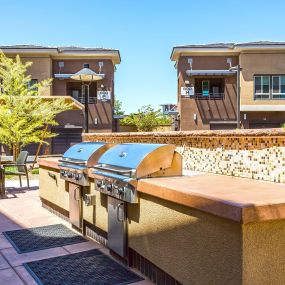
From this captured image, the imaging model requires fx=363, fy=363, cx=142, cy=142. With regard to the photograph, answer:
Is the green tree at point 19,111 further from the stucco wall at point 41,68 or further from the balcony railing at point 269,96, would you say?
the balcony railing at point 269,96

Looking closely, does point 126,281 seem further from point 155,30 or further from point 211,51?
point 211,51

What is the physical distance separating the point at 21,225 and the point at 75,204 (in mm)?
1283

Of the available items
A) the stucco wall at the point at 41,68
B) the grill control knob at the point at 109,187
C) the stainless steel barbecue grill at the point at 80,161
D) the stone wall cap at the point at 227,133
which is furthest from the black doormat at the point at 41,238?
the stucco wall at the point at 41,68

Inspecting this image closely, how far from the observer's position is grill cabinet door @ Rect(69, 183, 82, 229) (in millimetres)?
5145

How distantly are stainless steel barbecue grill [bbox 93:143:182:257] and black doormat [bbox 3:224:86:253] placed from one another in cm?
105

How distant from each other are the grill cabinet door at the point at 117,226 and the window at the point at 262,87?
21956 mm

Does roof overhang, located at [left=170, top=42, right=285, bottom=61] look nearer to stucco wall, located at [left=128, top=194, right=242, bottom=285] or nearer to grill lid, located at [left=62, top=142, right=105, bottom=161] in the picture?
grill lid, located at [left=62, top=142, right=105, bottom=161]

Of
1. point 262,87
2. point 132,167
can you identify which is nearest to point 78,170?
point 132,167

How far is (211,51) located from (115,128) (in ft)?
28.7

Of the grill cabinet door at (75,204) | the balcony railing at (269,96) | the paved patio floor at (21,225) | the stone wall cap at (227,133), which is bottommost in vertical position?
the paved patio floor at (21,225)

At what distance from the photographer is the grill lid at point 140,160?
3.69 metres

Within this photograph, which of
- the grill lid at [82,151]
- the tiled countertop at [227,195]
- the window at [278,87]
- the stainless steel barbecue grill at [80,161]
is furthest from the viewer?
the window at [278,87]

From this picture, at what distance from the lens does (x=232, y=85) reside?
24.5 metres

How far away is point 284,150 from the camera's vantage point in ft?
10.6
